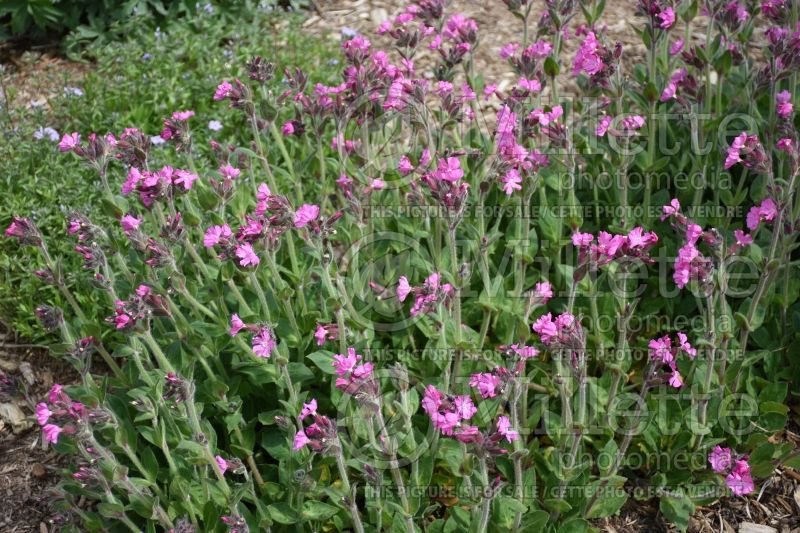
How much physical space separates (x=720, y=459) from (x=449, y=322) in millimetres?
1339

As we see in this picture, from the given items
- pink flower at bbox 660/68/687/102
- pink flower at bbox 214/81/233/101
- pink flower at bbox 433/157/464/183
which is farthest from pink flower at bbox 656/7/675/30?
pink flower at bbox 214/81/233/101

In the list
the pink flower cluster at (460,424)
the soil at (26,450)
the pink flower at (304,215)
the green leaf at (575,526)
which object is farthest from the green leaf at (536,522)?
the soil at (26,450)

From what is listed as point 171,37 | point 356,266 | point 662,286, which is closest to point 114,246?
point 356,266

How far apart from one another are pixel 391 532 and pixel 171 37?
5285 mm

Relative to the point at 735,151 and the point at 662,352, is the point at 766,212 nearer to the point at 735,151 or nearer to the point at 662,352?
the point at 735,151

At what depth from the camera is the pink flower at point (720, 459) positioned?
11.1ft

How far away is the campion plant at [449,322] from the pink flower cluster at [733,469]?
14mm

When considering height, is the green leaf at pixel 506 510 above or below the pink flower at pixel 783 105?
below

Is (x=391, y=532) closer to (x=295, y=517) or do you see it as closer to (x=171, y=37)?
(x=295, y=517)

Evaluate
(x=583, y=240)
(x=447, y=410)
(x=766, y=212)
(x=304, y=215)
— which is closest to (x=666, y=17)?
(x=766, y=212)

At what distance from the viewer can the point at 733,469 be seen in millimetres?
3412

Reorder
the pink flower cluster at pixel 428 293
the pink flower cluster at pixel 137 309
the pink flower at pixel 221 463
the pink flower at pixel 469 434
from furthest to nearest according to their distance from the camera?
the pink flower at pixel 221 463 → the pink flower cluster at pixel 428 293 → the pink flower cluster at pixel 137 309 → the pink flower at pixel 469 434

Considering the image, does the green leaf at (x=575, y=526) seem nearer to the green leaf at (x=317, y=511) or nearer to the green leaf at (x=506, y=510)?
the green leaf at (x=506, y=510)

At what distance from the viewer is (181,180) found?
354cm
